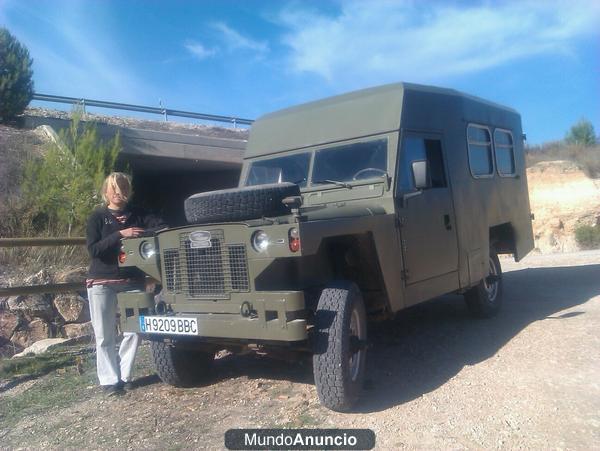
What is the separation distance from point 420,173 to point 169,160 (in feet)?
42.0

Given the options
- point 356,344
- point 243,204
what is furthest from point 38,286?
point 356,344

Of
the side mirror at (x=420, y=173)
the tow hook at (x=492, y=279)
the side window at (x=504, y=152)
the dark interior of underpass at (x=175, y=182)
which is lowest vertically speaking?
the tow hook at (x=492, y=279)

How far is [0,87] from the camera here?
15.9m

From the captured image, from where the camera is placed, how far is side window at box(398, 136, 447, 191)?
5551 millimetres

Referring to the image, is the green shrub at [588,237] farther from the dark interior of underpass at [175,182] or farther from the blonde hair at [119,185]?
the blonde hair at [119,185]

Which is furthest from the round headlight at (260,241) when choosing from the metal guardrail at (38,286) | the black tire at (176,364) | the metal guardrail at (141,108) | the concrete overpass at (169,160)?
the metal guardrail at (141,108)

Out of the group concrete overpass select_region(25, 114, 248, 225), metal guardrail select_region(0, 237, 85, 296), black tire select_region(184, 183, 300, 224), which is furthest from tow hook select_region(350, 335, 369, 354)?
concrete overpass select_region(25, 114, 248, 225)

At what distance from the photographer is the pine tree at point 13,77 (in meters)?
15.7

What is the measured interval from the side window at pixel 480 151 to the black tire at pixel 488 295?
3.72 ft

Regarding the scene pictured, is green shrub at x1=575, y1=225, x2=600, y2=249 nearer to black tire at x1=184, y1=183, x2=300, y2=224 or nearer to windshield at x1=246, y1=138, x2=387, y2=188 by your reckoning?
windshield at x1=246, y1=138, x2=387, y2=188

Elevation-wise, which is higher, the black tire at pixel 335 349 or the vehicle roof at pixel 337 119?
the vehicle roof at pixel 337 119

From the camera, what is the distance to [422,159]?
596 centimetres

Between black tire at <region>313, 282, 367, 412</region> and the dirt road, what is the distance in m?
A: 0.19

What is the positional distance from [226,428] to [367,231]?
6.12 feet
